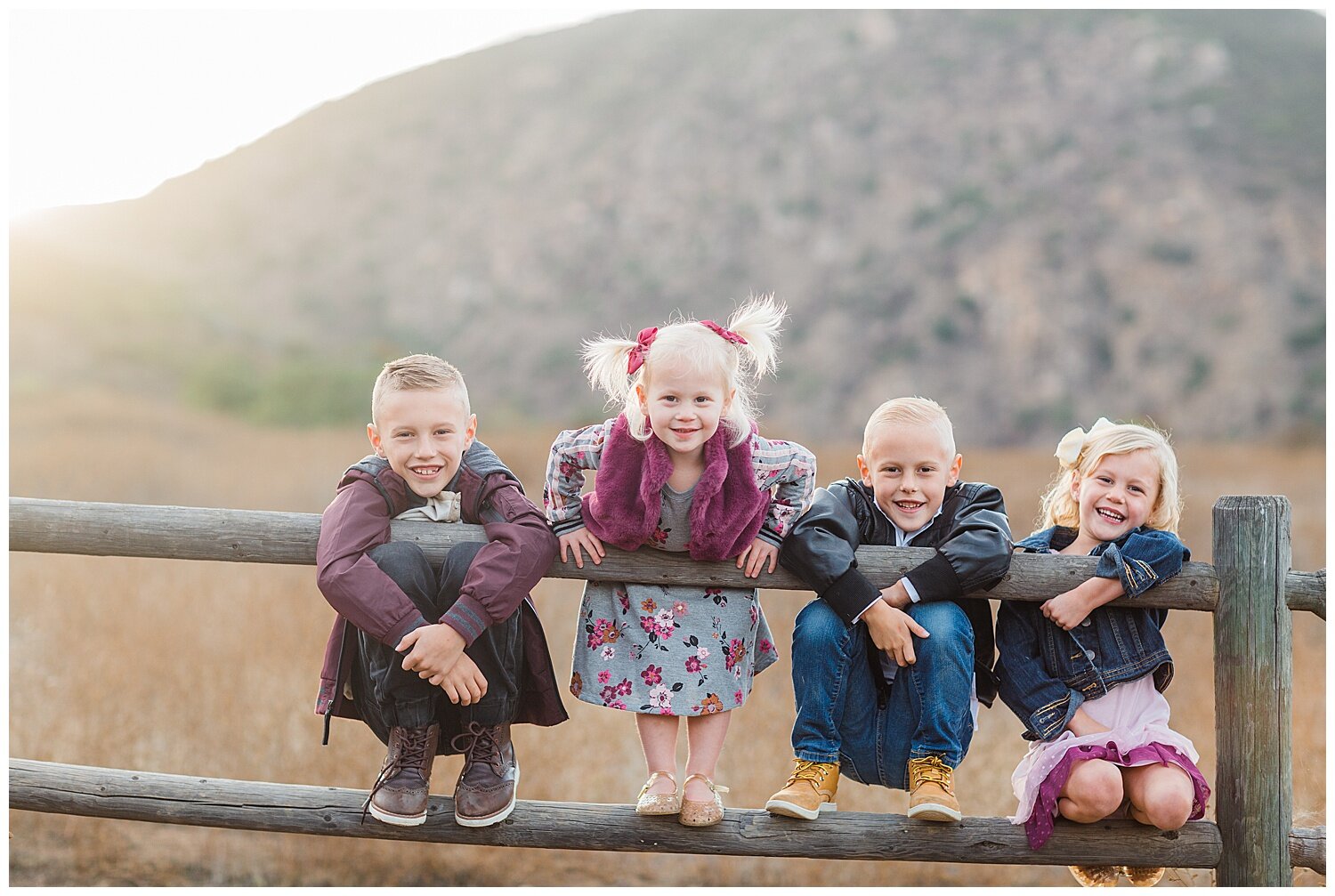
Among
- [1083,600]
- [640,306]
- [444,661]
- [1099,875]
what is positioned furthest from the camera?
[640,306]

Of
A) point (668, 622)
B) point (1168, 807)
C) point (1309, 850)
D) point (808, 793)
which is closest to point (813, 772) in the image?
point (808, 793)

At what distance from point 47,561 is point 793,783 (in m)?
7.85

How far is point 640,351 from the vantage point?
291 centimetres

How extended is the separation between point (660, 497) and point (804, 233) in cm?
4347

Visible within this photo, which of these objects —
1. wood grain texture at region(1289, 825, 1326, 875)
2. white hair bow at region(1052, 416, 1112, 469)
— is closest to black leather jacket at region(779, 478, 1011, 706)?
white hair bow at region(1052, 416, 1112, 469)

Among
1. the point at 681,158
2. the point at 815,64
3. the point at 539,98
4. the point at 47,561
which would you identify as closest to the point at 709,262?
the point at 681,158

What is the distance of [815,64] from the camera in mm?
51719

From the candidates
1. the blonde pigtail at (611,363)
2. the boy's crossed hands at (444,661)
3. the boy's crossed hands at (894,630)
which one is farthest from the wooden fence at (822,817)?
the blonde pigtail at (611,363)

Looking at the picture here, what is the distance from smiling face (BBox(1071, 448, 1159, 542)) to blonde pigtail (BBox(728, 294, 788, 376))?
3.35ft

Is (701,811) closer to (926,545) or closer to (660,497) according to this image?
(660,497)

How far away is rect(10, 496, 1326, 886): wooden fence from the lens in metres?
2.90

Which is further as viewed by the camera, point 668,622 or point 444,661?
point 668,622

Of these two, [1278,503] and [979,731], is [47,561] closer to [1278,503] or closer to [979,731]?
[979,731]

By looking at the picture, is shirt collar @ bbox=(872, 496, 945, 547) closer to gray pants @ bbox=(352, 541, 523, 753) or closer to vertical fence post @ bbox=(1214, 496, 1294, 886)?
vertical fence post @ bbox=(1214, 496, 1294, 886)
